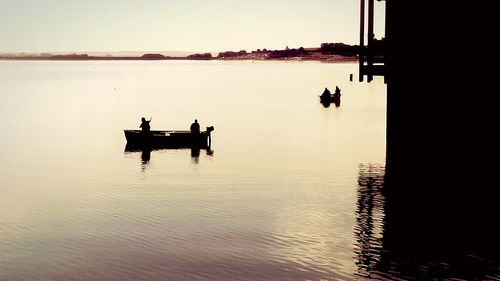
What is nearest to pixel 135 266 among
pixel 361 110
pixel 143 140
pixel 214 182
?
pixel 214 182

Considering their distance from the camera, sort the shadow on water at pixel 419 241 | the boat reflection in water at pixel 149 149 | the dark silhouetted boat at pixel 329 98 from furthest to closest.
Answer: the dark silhouetted boat at pixel 329 98 < the boat reflection in water at pixel 149 149 < the shadow on water at pixel 419 241

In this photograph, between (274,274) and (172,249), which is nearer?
(274,274)

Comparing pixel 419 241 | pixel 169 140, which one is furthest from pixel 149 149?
pixel 419 241

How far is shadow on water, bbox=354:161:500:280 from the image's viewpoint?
19.0 meters

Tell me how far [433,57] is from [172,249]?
10525mm

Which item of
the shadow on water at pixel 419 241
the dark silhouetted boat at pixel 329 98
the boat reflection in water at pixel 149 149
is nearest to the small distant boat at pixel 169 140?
the boat reflection in water at pixel 149 149

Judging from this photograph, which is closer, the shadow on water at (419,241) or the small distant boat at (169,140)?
the shadow on water at (419,241)

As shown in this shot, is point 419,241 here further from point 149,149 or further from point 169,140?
point 149,149

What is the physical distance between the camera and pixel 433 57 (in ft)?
77.0

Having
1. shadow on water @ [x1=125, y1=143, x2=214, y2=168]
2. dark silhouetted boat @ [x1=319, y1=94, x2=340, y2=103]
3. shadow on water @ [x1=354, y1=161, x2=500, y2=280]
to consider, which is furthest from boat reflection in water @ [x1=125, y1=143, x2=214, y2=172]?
dark silhouetted boat @ [x1=319, y1=94, x2=340, y2=103]

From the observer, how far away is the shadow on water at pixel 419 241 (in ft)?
62.4

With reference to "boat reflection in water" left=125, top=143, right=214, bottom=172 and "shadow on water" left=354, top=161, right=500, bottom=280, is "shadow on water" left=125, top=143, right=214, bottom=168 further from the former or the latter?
"shadow on water" left=354, top=161, right=500, bottom=280

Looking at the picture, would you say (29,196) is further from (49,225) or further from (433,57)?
(433,57)

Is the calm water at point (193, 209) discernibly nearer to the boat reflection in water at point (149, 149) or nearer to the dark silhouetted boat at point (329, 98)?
the boat reflection in water at point (149, 149)
